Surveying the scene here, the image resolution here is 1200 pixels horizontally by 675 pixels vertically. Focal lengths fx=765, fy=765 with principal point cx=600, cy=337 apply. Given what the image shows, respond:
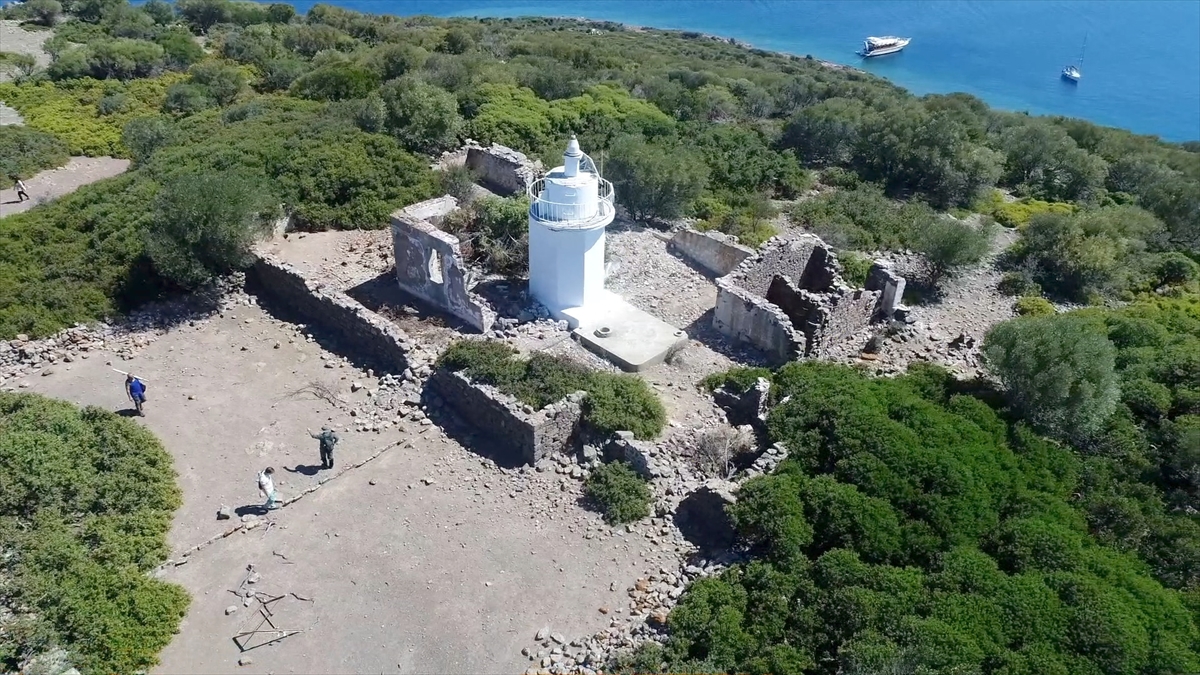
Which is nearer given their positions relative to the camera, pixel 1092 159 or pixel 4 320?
pixel 4 320

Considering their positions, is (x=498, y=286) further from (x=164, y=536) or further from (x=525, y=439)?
(x=164, y=536)

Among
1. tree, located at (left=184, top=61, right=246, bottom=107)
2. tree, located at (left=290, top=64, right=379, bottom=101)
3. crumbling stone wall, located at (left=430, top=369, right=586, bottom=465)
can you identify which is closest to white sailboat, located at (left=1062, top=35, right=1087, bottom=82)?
tree, located at (left=290, top=64, right=379, bottom=101)

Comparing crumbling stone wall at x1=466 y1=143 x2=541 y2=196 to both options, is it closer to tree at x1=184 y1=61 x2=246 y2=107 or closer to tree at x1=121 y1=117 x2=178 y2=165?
tree at x1=121 y1=117 x2=178 y2=165

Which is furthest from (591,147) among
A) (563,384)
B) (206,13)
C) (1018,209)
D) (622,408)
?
(206,13)

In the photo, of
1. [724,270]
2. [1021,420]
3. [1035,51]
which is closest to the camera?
[1021,420]

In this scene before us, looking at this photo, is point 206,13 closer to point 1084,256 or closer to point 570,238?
point 570,238

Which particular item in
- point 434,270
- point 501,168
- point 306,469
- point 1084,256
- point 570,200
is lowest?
point 306,469

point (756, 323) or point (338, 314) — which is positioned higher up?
point (756, 323)

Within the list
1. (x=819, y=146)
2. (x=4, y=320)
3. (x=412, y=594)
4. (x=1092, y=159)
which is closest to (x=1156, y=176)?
(x=1092, y=159)
